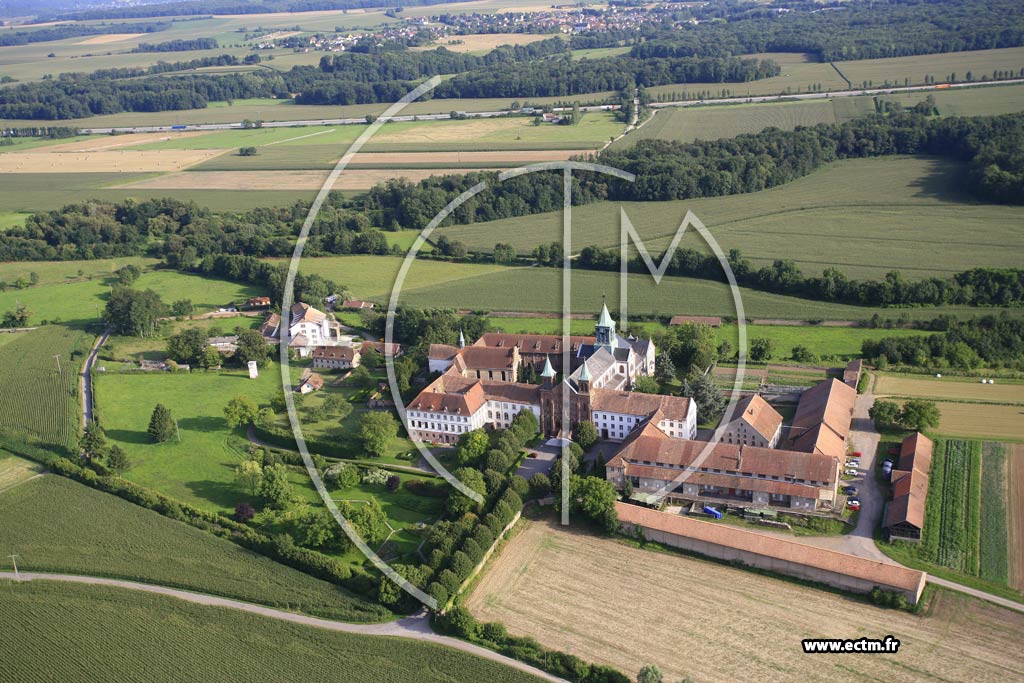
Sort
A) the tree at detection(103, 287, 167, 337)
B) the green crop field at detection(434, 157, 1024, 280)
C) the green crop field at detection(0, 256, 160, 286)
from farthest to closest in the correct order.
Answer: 1. the green crop field at detection(0, 256, 160, 286)
2. the green crop field at detection(434, 157, 1024, 280)
3. the tree at detection(103, 287, 167, 337)

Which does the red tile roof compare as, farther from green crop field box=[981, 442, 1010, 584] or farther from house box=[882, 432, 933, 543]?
green crop field box=[981, 442, 1010, 584]

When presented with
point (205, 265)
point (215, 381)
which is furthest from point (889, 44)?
point (215, 381)

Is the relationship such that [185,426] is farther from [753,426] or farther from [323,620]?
[753,426]

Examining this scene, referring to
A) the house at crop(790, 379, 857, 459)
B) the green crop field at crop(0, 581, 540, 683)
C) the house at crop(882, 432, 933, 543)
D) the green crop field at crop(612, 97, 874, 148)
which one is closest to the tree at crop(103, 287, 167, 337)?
the green crop field at crop(0, 581, 540, 683)

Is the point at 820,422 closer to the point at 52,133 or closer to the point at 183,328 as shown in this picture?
the point at 183,328

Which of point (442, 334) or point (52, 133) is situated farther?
point (52, 133)

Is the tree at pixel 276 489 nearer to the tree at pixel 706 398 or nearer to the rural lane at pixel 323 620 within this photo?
the rural lane at pixel 323 620
